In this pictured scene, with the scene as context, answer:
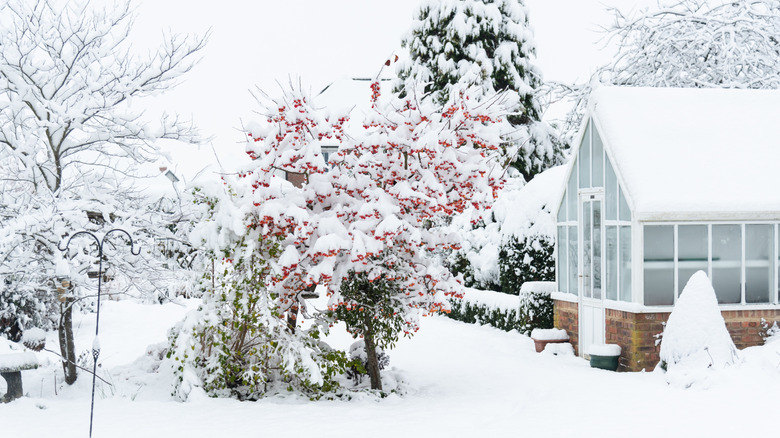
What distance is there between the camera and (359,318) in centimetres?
1016

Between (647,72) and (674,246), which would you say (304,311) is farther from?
(647,72)

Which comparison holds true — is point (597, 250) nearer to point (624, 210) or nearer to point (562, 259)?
point (624, 210)

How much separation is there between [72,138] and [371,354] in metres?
5.03

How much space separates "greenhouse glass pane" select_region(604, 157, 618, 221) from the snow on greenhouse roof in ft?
0.97

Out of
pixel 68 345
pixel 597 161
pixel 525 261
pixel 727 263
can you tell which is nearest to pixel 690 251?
pixel 727 263

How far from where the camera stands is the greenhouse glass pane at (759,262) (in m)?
12.2

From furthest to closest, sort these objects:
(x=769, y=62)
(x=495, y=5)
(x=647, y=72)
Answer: (x=495, y=5) < (x=647, y=72) < (x=769, y=62)

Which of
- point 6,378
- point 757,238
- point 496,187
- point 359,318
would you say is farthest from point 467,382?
point 6,378

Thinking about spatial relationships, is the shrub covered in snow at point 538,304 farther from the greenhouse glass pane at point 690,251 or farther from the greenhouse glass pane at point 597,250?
the greenhouse glass pane at point 690,251

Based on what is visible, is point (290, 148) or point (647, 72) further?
point (647, 72)

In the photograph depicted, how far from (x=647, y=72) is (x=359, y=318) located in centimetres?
1477

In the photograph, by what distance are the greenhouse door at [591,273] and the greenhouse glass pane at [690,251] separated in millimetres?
1290

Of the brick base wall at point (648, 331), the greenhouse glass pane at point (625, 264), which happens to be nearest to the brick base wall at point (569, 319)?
the brick base wall at point (648, 331)

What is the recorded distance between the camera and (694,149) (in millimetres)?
12594
